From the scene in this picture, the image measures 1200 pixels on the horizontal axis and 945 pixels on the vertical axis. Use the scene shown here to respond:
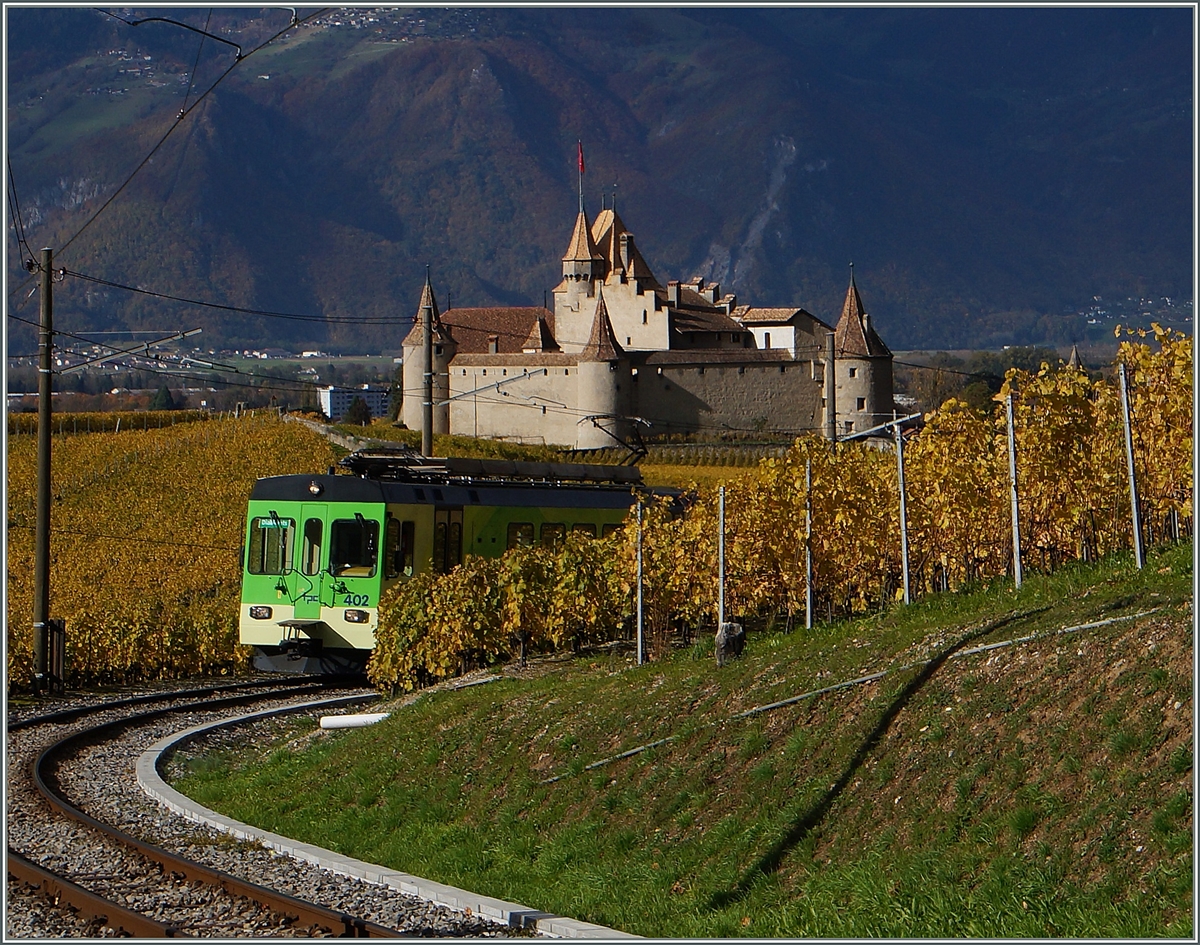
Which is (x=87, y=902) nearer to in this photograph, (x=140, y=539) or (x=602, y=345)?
(x=140, y=539)

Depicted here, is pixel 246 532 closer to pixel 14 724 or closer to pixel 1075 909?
pixel 14 724

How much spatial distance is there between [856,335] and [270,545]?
7650 centimetres

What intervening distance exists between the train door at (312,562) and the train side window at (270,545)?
0.79 ft

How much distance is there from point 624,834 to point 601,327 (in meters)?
83.3

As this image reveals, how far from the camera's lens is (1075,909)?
7.43m

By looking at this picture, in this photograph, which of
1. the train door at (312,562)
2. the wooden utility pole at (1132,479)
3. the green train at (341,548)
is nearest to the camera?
the wooden utility pole at (1132,479)

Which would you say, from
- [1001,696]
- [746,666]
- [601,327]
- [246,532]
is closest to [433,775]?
[746,666]

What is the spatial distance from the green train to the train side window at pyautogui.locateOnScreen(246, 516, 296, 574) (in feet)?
0.04

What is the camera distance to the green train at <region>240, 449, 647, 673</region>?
20594 millimetres

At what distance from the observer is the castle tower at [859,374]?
9281 cm

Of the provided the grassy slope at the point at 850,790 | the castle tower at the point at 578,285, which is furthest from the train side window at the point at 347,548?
the castle tower at the point at 578,285

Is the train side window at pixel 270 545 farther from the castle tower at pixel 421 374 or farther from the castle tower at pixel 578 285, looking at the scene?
the castle tower at pixel 578 285

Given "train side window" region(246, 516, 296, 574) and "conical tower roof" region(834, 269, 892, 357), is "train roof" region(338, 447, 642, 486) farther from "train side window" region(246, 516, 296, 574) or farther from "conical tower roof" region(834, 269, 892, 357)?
"conical tower roof" region(834, 269, 892, 357)

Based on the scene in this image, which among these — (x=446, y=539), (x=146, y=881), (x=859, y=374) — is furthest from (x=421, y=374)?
(x=146, y=881)
